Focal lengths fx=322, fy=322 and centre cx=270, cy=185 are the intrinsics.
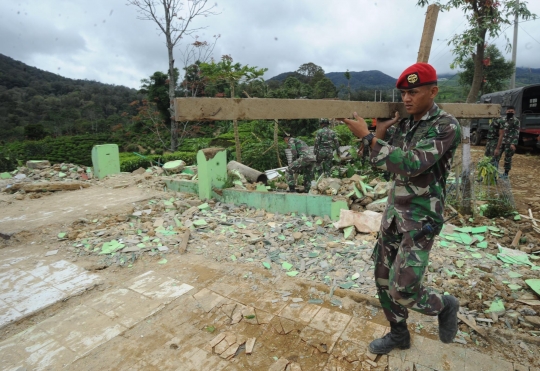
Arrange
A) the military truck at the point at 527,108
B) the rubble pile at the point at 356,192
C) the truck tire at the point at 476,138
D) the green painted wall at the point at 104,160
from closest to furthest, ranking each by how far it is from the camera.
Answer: the rubble pile at the point at 356,192 < the green painted wall at the point at 104,160 < the military truck at the point at 527,108 < the truck tire at the point at 476,138

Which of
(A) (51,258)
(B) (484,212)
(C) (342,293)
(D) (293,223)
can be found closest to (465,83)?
(B) (484,212)

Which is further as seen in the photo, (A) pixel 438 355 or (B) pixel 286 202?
(B) pixel 286 202

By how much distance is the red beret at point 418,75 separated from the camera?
6.13ft

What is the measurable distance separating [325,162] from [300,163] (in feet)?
3.19

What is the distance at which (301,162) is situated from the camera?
7426 millimetres

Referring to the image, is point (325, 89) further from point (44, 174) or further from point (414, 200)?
point (414, 200)

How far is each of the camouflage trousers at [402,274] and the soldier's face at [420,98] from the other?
2.40ft

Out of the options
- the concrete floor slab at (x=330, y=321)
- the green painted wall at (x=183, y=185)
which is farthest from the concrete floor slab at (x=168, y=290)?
the green painted wall at (x=183, y=185)

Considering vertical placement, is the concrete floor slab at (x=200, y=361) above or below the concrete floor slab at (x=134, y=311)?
below

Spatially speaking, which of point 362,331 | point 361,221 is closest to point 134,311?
point 362,331

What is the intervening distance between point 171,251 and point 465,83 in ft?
72.3

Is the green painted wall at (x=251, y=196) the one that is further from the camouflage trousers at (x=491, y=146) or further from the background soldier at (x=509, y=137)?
the camouflage trousers at (x=491, y=146)

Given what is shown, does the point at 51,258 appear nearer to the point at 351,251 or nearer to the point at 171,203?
the point at 171,203

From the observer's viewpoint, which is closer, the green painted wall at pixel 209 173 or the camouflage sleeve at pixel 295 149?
the green painted wall at pixel 209 173
